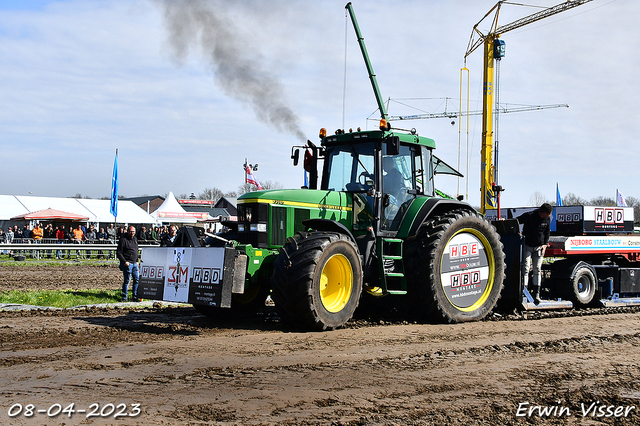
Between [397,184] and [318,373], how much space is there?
4329mm

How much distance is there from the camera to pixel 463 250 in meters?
9.20

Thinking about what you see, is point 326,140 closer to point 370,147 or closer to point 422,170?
point 370,147

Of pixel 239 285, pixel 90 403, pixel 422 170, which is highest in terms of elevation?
pixel 422 170

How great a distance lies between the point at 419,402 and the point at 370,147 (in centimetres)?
502

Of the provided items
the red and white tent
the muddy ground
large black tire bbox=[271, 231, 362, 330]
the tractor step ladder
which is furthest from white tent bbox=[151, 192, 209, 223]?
large black tire bbox=[271, 231, 362, 330]

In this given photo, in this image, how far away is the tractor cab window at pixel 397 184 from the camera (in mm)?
8914

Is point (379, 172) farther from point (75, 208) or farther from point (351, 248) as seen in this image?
point (75, 208)

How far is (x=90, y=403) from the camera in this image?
448 cm

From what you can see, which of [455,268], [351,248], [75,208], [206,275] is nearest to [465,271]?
[455,268]

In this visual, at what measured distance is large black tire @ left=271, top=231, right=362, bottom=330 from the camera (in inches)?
287

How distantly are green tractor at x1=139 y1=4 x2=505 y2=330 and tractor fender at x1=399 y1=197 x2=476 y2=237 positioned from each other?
0.06ft

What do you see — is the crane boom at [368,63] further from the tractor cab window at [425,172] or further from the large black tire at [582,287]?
the large black tire at [582,287]

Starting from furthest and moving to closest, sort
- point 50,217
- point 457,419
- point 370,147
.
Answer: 1. point 50,217
2. point 370,147
3. point 457,419

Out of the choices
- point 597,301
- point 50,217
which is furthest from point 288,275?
point 50,217
